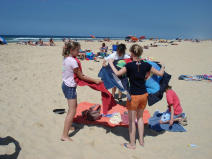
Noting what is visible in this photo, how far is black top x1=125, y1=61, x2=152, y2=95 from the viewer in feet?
10.00

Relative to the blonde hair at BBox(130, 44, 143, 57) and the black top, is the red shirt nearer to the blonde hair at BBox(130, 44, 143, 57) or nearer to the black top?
the black top

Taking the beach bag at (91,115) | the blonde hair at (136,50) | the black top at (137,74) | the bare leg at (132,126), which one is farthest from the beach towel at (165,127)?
the blonde hair at (136,50)

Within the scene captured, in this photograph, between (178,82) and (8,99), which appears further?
(178,82)

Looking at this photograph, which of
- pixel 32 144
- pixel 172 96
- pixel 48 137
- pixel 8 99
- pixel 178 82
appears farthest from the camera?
pixel 178 82

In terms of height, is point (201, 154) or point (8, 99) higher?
point (8, 99)

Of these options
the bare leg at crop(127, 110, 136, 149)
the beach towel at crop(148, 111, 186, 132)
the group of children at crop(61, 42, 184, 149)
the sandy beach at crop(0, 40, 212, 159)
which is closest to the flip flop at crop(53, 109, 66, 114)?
the sandy beach at crop(0, 40, 212, 159)

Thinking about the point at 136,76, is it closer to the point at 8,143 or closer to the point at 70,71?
the point at 70,71

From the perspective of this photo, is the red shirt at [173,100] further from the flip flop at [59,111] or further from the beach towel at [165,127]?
the flip flop at [59,111]

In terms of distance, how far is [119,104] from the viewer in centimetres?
584

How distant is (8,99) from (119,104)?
356cm

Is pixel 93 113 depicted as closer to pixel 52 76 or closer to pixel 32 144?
pixel 32 144

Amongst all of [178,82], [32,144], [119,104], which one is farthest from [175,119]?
[178,82]

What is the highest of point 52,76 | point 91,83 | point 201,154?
point 91,83

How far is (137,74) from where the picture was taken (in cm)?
307
